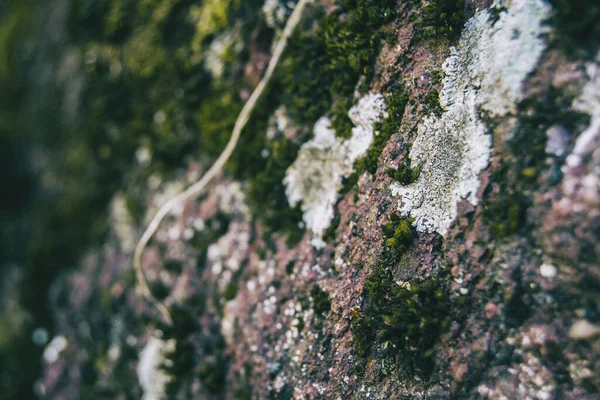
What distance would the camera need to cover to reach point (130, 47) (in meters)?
4.17

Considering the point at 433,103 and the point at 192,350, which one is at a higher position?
the point at 433,103

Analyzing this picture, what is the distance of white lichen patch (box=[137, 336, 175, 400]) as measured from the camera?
11.2 feet

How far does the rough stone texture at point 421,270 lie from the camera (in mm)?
1746

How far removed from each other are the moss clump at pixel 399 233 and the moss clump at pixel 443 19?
1035mm

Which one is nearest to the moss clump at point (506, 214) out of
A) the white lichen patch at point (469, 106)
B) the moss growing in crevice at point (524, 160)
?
the moss growing in crevice at point (524, 160)

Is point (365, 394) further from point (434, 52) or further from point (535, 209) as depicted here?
point (434, 52)

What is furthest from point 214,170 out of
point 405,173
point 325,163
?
point 405,173

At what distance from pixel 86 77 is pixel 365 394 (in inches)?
173

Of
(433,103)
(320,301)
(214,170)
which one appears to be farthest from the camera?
(214,170)

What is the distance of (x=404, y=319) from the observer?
2184mm

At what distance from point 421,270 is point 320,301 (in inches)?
28.3

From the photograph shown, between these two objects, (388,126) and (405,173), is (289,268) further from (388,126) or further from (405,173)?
(388,126)

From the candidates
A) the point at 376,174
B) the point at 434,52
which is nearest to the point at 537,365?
the point at 376,174

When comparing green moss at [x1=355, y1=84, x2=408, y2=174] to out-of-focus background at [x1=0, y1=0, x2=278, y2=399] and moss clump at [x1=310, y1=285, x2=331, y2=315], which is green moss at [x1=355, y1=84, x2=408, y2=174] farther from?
out-of-focus background at [x1=0, y1=0, x2=278, y2=399]
